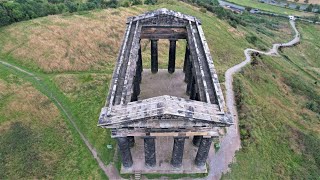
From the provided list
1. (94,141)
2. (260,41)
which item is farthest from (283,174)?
(260,41)

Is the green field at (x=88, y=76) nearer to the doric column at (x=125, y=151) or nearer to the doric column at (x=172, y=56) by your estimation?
the doric column at (x=172, y=56)

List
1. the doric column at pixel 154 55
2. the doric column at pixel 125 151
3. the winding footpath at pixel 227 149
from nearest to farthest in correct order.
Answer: the doric column at pixel 125 151, the winding footpath at pixel 227 149, the doric column at pixel 154 55

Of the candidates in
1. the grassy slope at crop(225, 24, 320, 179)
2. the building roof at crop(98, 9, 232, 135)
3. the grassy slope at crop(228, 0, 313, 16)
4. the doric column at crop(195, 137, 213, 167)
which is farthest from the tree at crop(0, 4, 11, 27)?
the grassy slope at crop(228, 0, 313, 16)

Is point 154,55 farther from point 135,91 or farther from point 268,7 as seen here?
point 268,7

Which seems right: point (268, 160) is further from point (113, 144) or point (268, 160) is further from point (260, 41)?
point (260, 41)

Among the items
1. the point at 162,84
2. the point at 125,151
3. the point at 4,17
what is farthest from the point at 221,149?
the point at 4,17

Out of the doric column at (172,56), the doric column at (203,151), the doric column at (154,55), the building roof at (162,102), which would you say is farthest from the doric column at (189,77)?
the doric column at (203,151)
